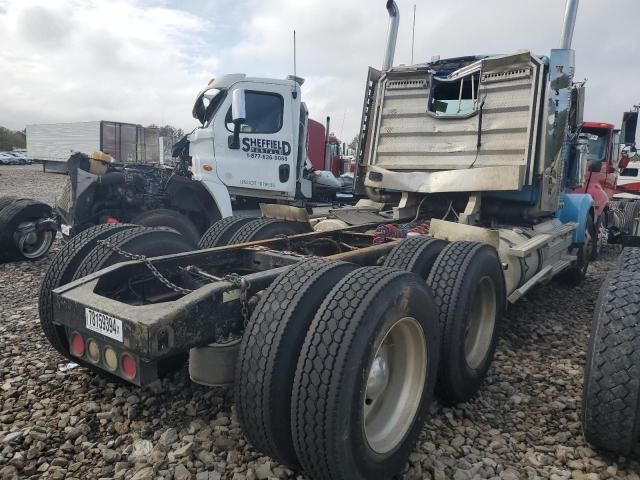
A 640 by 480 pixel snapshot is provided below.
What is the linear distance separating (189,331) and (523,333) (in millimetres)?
3652

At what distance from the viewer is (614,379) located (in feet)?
8.75

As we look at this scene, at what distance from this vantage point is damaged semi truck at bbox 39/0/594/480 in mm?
2211

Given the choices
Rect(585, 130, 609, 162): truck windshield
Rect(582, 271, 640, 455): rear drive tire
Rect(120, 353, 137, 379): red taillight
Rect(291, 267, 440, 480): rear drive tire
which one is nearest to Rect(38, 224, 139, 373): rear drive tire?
Rect(120, 353, 137, 379): red taillight

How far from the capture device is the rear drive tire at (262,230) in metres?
4.71

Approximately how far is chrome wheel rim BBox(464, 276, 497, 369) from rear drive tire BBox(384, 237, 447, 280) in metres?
0.43

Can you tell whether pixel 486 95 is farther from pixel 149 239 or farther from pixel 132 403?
pixel 132 403

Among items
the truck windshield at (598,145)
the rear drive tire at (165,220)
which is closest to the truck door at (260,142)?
the rear drive tire at (165,220)

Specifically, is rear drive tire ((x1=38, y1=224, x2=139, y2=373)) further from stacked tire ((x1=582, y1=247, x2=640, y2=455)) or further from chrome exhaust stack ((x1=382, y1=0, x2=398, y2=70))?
chrome exhaust stack ((x1=382, y1=0, x2=398, y2=70))

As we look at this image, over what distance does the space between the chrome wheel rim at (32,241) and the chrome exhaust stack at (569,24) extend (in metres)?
7.47

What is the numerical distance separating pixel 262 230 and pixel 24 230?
4.50 metres

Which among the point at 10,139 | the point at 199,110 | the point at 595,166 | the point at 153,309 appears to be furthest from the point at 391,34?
the point at 10,139

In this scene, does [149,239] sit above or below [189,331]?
above

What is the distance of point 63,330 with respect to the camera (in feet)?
9.95

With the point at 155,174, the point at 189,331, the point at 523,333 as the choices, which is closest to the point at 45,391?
the point at 189,331
